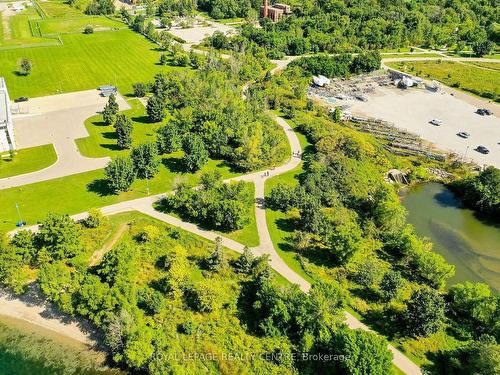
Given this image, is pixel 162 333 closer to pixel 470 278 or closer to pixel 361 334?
pixel 361 334

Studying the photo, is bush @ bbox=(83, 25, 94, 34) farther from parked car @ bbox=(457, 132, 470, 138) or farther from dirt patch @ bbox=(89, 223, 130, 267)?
parked car @ bbox=(457, 132, 470, 138)

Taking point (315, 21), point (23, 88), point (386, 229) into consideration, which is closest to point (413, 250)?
point (386, 229)

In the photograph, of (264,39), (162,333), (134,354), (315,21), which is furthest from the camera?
(315,21)

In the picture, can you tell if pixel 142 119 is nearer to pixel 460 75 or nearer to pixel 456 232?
pixel 456 232

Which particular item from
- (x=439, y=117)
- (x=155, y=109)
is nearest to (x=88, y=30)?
(x=155, y=109)

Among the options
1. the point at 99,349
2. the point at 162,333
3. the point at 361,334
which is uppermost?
the point at 361,334

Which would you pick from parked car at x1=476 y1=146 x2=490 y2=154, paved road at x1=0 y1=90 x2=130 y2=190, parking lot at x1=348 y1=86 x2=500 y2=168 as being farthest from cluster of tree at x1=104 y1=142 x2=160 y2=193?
parked car at x1=476 y1=146 x2=490 y2=154
